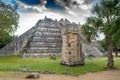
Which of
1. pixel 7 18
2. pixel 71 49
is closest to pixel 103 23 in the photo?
pixel 71 49

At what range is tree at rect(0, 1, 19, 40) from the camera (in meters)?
24.6

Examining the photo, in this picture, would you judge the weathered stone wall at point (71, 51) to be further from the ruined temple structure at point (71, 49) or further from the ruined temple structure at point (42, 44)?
the ruined temple structure at point (42, 44)

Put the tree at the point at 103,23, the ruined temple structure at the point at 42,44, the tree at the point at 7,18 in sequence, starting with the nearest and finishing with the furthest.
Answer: the tree at the point at 103,23 → the tree at the point at 7,18 → the ruined temple structure at the point at 42,44

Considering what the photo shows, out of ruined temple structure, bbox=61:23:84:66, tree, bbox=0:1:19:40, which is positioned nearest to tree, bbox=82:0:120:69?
ruined temple structure, bbox=61:23:84:66

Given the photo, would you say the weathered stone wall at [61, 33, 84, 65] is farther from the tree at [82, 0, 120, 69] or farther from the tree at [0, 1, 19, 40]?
the tree at [0, 1, 19, 40]

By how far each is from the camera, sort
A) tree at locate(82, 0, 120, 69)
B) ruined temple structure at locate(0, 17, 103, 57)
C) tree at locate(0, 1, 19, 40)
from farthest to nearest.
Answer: ruined temple structure at locate(0, 17, 103, 57)
tree at locate(0, 1, 19, 40)
tree at locate(82, 0, 120, 69)

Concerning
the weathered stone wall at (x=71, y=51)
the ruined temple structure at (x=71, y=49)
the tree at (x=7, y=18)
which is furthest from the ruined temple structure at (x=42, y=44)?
the weathered stone wall at (x=71, y=51)

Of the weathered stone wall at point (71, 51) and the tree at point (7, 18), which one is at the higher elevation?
the tree at point (7, 18)

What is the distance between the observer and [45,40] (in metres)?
32.9

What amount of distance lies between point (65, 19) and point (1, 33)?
21.8 meters

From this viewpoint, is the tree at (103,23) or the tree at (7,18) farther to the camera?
the tree at (7,18)

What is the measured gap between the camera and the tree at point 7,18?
24.6 meters

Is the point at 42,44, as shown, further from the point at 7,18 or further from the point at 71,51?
the point at 71,51

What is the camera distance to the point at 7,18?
2505cm
